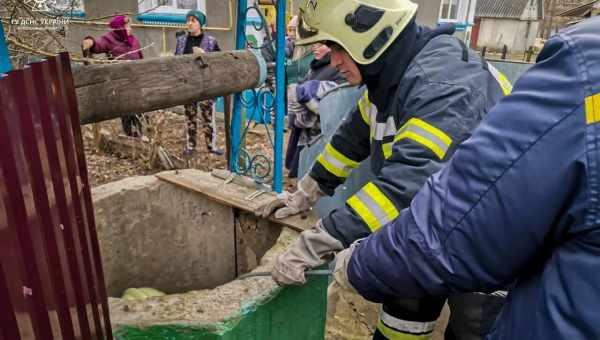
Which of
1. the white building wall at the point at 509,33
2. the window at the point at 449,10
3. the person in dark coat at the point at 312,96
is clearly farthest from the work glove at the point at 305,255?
the white building wall at the point at 509,33

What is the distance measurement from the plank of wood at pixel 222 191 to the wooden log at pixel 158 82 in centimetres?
65

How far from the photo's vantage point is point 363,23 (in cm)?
196

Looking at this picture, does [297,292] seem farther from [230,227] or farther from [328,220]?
[230,227]

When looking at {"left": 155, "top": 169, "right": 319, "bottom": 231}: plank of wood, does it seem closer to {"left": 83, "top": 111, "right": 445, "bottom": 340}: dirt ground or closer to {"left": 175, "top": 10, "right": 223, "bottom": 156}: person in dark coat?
{"left": 83, "top": 111, "right": 445, "bottom": 340}: dirt ground

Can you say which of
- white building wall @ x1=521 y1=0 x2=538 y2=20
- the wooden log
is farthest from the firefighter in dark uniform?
white building wall @ x1=521 y1=0 x2=538 y2=20

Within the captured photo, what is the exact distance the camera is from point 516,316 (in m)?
1.00

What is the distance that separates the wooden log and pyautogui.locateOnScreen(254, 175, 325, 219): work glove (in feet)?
2.24

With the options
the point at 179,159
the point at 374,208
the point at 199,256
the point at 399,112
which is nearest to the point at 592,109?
the point at 374,208

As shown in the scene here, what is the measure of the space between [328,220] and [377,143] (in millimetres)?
542

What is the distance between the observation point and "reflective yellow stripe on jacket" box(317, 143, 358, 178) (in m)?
2.48

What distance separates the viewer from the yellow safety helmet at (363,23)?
6.39ft

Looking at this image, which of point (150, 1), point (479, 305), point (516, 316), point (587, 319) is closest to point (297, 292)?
point (479, 305)

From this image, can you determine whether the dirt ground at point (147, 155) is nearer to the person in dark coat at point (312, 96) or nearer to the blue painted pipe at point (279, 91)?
the person in dark coat at point (312, 96)

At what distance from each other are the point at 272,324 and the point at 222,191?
106cm
